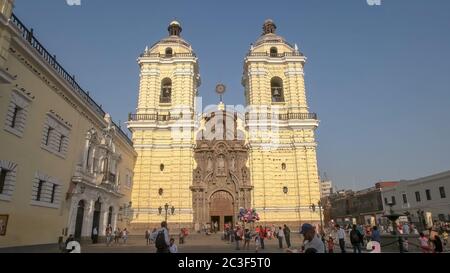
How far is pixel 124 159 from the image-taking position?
2686cm

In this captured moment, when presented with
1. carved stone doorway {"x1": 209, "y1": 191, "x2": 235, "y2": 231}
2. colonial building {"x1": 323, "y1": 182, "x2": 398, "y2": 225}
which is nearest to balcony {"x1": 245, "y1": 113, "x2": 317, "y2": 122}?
carved stone doorway {"x1": 209, "y1": 191, "x2": 235, "y2": 231}

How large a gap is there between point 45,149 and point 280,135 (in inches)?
861

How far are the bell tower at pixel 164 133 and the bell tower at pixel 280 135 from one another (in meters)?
6.64

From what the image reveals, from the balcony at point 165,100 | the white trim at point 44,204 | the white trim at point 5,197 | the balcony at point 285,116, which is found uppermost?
the balcony at point 165,100

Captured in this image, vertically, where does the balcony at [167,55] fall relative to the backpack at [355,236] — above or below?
above

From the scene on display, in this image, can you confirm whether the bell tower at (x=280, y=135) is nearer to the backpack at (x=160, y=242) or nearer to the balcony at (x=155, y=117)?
the balcony at (x=155, y=117)

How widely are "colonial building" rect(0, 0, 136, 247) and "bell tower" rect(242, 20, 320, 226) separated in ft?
47.2

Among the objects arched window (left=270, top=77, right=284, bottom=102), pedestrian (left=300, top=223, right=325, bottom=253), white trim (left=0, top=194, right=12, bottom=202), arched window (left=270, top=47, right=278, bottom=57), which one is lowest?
pedestrian (left=300, top=223, right=325, bottom=253)

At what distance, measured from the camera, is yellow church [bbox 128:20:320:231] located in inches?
1142

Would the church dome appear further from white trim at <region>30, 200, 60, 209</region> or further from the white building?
white trim at <region>30, 200, 60, 209</region>

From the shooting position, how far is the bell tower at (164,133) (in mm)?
28958

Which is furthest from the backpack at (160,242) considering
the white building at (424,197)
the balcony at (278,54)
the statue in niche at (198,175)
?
the balcony at (278,54)

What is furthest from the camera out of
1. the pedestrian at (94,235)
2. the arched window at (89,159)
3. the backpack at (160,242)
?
the pedestrian at (94,235)

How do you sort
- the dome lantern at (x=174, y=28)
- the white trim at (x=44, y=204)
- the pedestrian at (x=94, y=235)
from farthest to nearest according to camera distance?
the dome lantern at (x=174, y=28) → the pedestrian at (x=94, y=235) → the white trim at (x=44, y=204)
